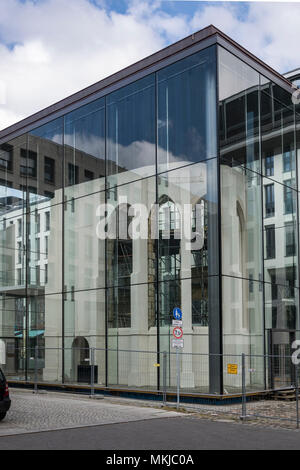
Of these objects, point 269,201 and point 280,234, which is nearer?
point 269,201

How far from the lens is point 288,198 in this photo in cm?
2416

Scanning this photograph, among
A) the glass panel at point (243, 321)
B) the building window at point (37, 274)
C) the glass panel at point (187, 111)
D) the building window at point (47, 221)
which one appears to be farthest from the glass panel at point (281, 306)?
the building window at point (37, 274)

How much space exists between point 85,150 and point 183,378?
10094 millimetres

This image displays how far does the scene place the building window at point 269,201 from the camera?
74.1 feet

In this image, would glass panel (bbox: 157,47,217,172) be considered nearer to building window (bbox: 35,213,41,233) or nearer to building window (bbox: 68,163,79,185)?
building window (bbox: 68,163,79,185)

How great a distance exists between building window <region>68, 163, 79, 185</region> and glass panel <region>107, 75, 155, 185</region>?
1994 millimetres

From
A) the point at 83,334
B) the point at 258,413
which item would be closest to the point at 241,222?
the point at 258,413

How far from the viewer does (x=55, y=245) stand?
25906 millimetres

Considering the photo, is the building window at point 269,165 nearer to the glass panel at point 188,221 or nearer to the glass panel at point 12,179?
the glass panel at point 188,221

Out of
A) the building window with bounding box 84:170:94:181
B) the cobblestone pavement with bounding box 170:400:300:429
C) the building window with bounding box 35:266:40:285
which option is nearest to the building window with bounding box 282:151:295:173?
the building window with bounding box 84:170:94:181

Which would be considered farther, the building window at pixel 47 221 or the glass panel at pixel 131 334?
the building window at pixel 47 221

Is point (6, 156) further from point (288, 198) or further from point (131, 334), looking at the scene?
point (288, 198)

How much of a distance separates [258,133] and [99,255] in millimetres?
7400

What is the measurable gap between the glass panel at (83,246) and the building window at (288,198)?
22.7ft
